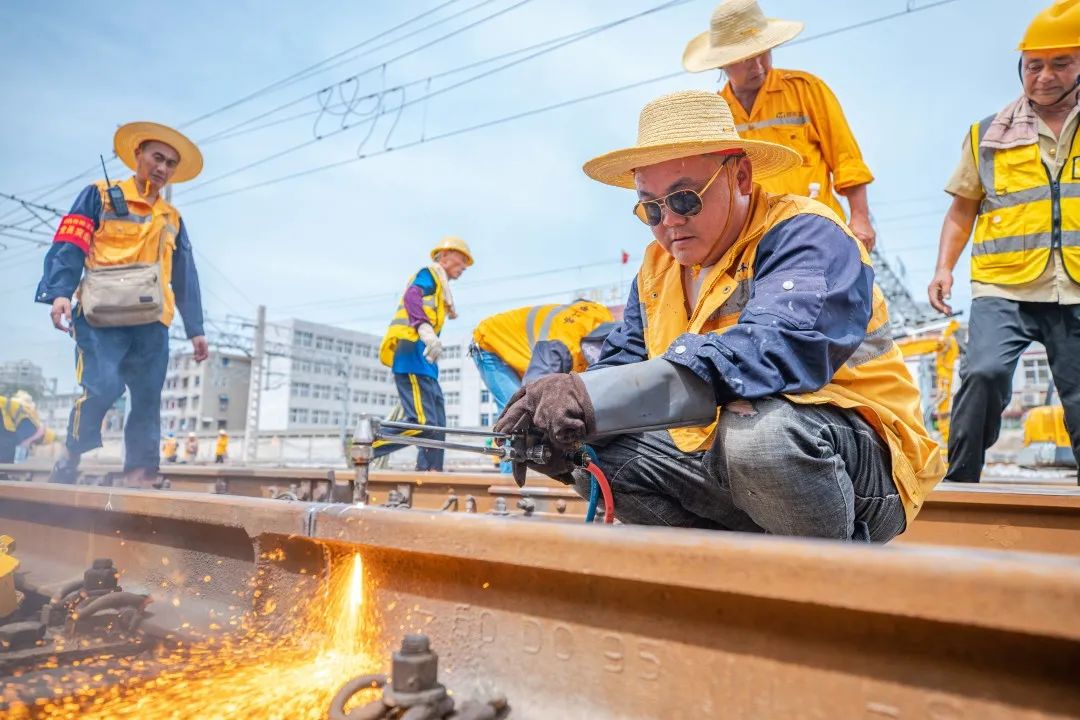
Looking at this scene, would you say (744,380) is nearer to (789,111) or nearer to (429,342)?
(789,111)

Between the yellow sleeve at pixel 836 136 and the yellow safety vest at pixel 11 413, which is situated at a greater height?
the yellow sleeve at pixel 836 136

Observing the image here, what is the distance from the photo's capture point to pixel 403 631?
1803 mm

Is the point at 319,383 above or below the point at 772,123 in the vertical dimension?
above

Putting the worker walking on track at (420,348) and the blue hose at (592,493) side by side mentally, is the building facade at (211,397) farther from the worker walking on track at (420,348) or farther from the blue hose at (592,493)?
the blue hose at (592,493)

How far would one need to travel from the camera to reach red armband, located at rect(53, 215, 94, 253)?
496 cm

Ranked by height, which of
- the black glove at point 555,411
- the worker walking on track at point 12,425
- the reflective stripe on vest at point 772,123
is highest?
the reflective stripe on vest at point 772,123

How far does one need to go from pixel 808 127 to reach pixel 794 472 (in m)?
2.77

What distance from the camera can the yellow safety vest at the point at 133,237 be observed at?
5.12 metres

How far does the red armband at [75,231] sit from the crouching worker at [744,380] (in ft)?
14.2

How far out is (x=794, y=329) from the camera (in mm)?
1640

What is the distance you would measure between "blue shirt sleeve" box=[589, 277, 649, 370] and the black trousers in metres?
1.82

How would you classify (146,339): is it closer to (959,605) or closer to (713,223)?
(713,223)

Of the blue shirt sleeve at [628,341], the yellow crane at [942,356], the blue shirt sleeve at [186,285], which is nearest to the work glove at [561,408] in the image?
the blue shirt sleeve at [628,341]

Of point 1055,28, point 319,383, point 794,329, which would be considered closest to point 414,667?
point 794,329
